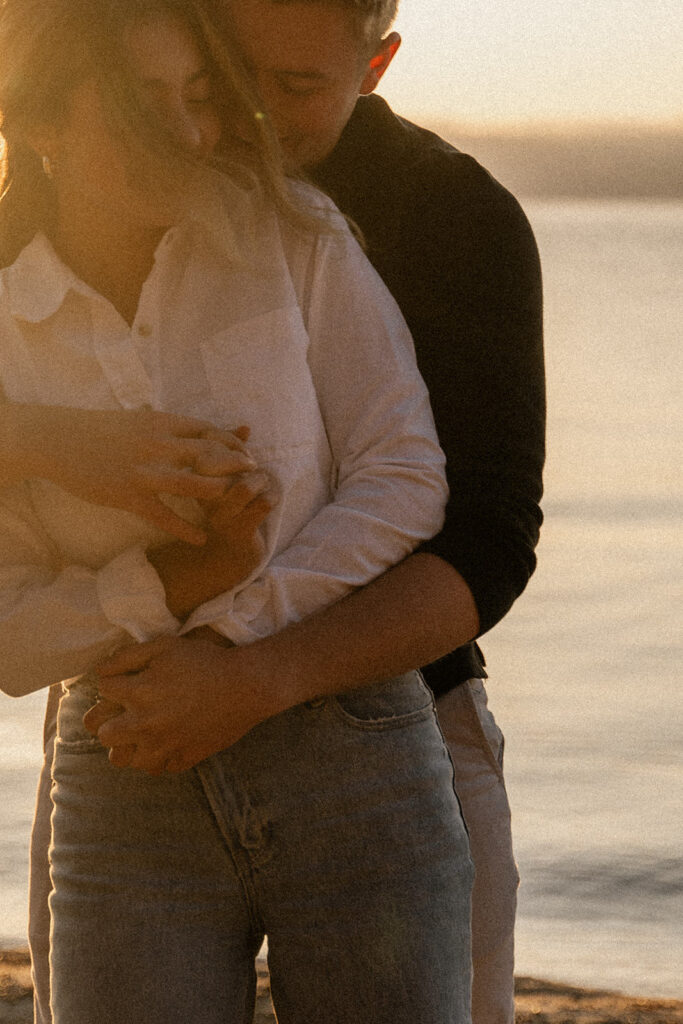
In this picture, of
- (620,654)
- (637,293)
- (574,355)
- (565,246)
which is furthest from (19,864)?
(565,246)

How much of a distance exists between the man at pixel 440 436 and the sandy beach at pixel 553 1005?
35.1 inches

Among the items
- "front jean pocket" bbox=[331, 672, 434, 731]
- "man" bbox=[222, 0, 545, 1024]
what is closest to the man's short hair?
"man" bbox=[222, 0, 545, 1024]

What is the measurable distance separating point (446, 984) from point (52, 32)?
1.13 metres

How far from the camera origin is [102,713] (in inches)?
→ 65.4

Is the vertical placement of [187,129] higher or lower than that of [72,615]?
higher

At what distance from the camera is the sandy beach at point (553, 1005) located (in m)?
3.10

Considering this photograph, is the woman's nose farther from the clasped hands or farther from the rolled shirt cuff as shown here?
the rolled shirt cuff

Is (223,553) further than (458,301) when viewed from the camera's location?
No

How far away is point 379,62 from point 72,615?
983 millimetres

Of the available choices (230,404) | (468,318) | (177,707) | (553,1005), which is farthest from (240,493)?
(553,1005)

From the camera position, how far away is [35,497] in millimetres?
1728

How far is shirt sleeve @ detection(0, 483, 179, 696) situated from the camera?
5.46 feet

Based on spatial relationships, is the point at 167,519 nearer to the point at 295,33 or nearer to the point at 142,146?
the point at 142,146

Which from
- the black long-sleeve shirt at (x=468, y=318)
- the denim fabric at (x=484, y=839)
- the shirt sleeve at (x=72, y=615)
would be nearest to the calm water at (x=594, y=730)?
the denim fabric at (x=484, y=839)
